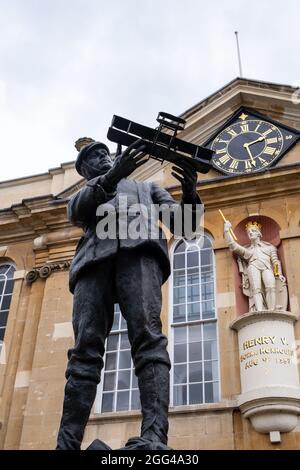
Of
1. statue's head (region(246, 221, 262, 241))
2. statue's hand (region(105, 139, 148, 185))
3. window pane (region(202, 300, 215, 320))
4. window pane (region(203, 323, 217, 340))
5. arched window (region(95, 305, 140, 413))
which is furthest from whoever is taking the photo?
statue's head (region(246, 221, 262, 241))

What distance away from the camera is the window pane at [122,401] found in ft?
38.1

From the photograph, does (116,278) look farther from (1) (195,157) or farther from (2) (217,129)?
(2) (217,129)

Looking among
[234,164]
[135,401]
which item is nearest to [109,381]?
[135,401]

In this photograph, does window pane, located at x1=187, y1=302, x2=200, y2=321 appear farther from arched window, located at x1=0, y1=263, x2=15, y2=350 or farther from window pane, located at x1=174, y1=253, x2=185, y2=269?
arched window, located at x1=0, y1=263, x2=15, y2=350

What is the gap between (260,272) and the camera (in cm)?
1205

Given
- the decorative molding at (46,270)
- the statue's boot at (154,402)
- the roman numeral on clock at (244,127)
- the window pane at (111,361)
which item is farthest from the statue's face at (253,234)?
the statue's boot at (154,402)

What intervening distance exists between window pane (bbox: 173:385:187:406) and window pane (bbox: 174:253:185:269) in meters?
2.91

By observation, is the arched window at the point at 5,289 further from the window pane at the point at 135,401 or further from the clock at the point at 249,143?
the clock at the point at 249,143

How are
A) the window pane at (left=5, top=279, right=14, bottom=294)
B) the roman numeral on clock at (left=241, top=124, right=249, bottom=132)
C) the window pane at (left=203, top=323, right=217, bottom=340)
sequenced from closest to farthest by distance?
the window pane at (left=203, top=323, right=217, bottom=340) → the window pane at (left=5, top=279, right=14, bottom=294) → the roman numeral on clock at (left=241, top=124, right=249, bottom=132)

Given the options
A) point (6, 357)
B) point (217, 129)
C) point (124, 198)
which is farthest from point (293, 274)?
point (124, 198)

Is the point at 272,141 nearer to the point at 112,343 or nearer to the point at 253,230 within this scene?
the point at 253,230

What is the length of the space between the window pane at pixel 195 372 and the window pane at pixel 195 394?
0.14 m

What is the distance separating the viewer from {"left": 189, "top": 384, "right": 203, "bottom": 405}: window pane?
36.8ft

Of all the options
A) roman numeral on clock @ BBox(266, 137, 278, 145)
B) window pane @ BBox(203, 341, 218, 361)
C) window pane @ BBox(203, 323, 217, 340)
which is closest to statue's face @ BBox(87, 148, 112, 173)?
window pane @ BBox(203, 341, 218, 361)
